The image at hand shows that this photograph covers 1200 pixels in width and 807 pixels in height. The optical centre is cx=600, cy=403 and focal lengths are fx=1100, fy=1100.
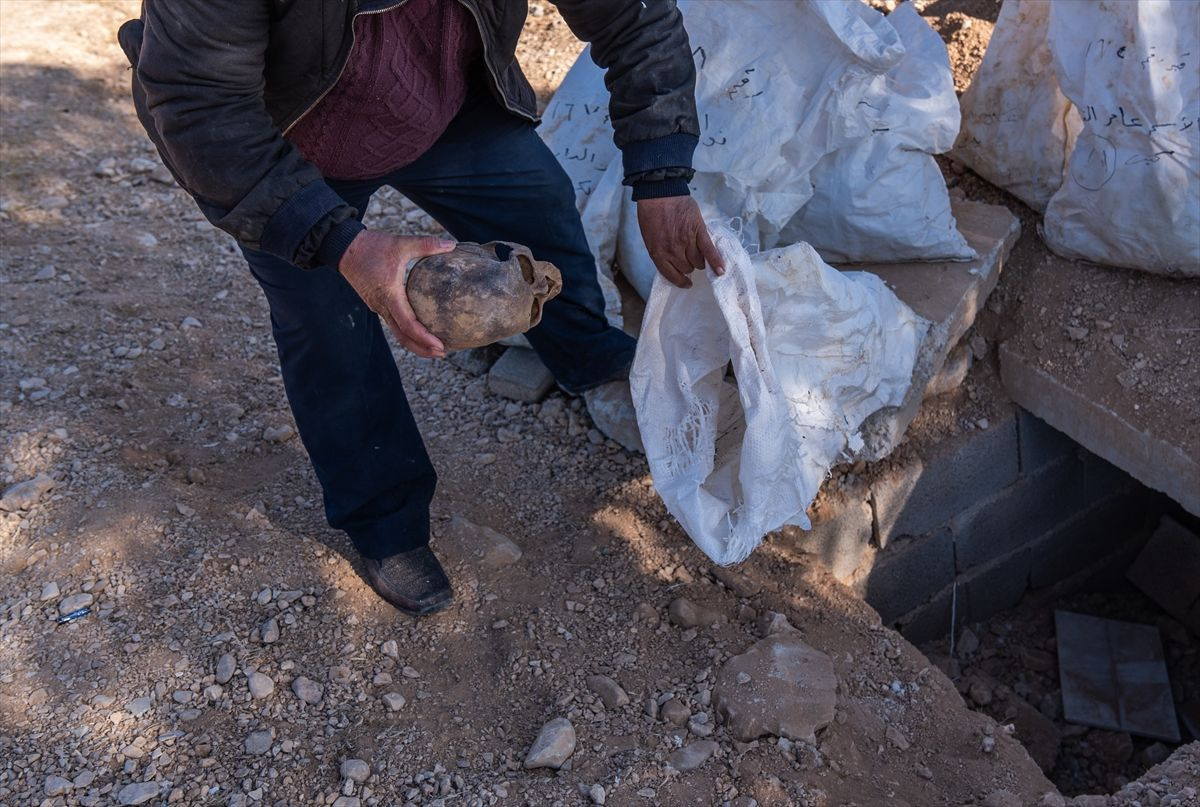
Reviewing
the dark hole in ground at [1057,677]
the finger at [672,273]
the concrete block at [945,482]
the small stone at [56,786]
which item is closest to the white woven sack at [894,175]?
the concrete block at [945,482]

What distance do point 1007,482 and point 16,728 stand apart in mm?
2847

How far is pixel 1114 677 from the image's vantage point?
3.65 meters

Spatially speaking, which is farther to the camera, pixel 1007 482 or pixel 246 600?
pixel 1007 482

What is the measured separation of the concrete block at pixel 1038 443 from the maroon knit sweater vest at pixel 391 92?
2.10 metres

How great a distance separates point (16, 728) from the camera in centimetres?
220

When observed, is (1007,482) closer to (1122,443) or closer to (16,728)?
(1122,443)

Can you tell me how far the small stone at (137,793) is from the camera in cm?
208

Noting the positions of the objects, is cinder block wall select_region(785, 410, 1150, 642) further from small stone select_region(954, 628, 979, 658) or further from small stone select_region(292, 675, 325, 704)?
small stone select_region(292, 675, 325, 704)

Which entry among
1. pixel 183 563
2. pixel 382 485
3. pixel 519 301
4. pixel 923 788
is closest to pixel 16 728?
pixel 183 563

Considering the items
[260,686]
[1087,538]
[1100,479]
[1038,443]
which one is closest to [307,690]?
[260,686]

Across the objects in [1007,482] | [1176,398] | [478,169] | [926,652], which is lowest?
[926,652]

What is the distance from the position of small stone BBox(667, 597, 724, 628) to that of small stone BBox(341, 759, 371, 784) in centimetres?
77

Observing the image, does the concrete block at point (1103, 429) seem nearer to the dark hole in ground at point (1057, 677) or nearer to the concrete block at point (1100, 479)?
the concrete block at point (1100, 479)

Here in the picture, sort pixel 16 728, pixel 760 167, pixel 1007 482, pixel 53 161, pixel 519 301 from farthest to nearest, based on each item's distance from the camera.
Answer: pixel 53 161
pixel 1007 482
pixel 760 167
pixel 16 728
pixel 519 301
